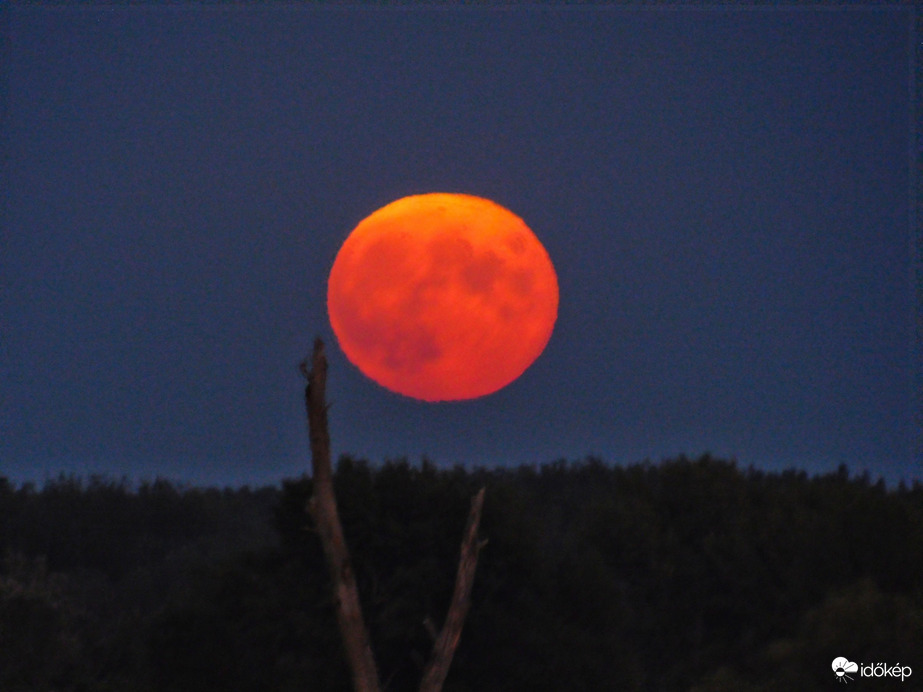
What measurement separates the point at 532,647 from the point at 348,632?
30.9ft

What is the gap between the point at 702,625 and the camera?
114ft

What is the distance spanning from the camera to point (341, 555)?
687 inches

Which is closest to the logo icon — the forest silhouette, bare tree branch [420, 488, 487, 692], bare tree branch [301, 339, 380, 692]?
the forest silhouette

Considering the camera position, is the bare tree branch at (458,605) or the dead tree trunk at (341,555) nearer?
the dead tree trunk at (341,555)

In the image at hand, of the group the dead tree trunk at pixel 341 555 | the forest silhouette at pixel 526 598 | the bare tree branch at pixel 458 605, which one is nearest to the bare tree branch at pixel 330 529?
the dead tree trunk at pixel 341 555

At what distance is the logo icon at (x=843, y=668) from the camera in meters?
19.2

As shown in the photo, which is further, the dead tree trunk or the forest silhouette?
the forest silhouette

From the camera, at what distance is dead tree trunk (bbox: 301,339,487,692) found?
1641 cm

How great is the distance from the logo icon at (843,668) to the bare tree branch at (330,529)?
788 cm

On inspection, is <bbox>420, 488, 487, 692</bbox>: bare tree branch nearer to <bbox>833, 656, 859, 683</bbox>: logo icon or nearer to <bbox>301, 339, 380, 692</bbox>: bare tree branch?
<bbox>301, 339, 380, 692</bbox>: bare tree branch

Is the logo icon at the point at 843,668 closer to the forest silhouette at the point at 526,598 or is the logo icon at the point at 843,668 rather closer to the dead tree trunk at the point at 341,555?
the forest silhouette at the point at 526,598

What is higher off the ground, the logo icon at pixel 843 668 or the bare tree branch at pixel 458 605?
the bare tree branch at pixel 458 605

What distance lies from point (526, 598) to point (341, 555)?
11023 mm

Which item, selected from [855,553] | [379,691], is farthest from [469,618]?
[855,553]
